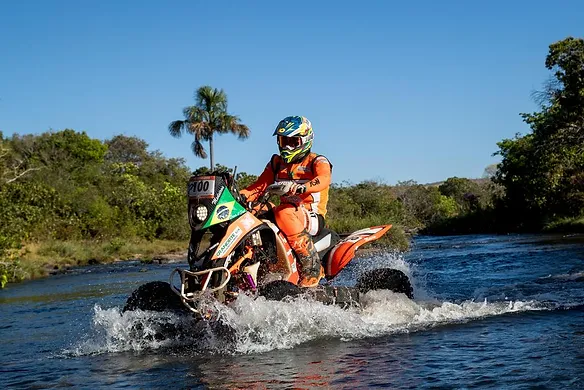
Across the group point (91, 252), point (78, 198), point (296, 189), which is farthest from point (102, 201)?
point (296, 189)

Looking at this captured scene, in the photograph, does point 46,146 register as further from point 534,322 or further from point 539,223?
point 534,322

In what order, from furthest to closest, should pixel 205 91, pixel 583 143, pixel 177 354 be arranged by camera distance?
1. pixel 205 91
2. pixel 583 143
3. pixel 177 354

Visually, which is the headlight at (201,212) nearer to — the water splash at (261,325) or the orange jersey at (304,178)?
the water splash at (261,325)

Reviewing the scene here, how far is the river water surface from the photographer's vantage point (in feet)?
18.9

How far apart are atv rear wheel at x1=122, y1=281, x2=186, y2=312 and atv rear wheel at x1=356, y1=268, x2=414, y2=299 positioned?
2.47 metres

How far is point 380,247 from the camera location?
29156 millimetres

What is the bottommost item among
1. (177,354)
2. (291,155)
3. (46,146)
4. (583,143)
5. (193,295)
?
(177,354)

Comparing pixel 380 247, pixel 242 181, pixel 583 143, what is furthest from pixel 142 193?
pixel 583 143

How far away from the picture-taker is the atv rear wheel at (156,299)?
7977 mm

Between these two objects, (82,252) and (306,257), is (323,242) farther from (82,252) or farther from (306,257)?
(82,252)

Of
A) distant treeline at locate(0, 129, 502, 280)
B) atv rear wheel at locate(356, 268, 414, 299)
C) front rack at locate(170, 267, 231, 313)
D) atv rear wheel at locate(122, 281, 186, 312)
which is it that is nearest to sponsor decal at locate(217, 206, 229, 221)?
front rack at locate(170, 267, 231, 313)

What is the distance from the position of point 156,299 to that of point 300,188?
202cm

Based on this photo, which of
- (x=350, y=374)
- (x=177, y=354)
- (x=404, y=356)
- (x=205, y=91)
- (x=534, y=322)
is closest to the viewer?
(x=350, y=374)

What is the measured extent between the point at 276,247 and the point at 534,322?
114 inches
